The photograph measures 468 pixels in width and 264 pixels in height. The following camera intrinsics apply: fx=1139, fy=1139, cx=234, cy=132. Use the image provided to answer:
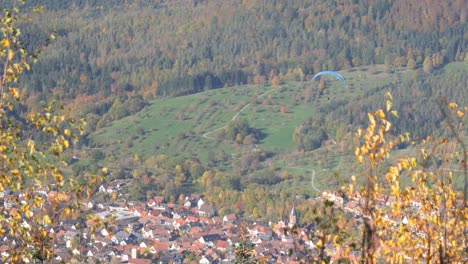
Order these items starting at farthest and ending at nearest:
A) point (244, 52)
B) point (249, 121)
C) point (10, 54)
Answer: point (244, 52) → point (249, 121) → point (10, 54)

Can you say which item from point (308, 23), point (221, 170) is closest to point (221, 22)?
point (308, 23)

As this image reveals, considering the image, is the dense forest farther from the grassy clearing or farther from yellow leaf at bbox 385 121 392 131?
yellow leaf at bbox 385 121 392 131

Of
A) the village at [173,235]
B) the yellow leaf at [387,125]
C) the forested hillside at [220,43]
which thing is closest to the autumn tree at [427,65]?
the forested hillside at [220,43]

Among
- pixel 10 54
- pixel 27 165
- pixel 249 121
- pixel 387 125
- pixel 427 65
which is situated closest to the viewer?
pixel 387 125

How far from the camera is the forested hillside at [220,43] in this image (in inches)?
2596

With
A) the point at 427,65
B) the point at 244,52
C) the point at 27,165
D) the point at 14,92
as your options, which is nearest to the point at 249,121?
the point at 427,65

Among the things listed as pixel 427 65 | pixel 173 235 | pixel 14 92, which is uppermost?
pixel 14 92

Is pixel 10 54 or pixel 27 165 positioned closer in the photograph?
pixel 10 54

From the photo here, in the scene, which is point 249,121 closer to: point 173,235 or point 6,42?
point 173,235

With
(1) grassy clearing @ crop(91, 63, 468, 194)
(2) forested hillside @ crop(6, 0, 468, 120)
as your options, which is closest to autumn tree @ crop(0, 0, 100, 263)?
(1) grassy clearing @ crop(91, 63, 468, 194)

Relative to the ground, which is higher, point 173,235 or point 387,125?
point 387,125

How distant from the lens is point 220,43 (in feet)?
241

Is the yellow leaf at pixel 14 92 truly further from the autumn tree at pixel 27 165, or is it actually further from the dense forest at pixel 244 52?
the dense forest at pixel 244 52

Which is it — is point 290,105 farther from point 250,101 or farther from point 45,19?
point 45,19
